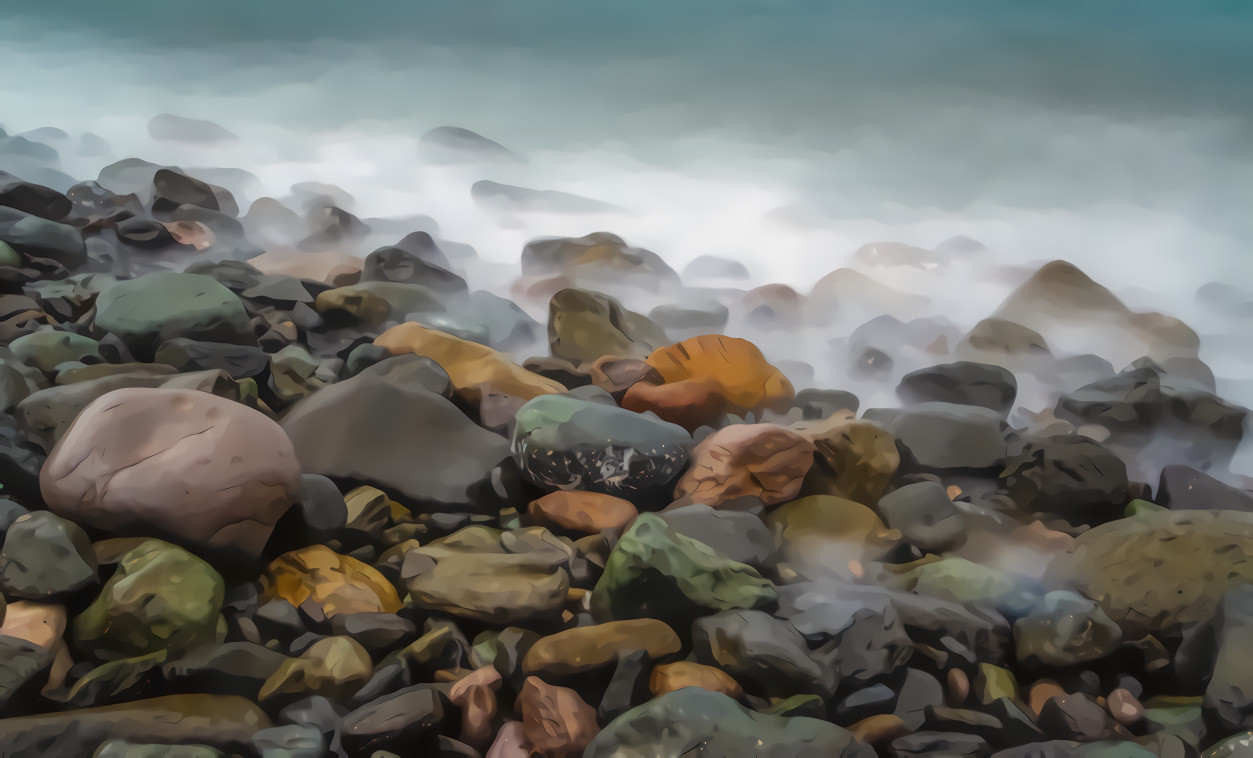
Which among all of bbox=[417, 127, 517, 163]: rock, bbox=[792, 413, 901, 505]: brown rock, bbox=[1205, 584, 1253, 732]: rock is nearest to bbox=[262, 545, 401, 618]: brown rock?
bbox=[792, 413, 901, 505]: brown rock

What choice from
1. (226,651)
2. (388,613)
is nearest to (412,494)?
(388,613)

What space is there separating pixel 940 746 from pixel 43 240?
2.68 metres

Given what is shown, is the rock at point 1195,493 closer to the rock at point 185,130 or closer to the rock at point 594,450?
the rock at point 594,450

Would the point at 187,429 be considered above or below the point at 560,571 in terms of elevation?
above

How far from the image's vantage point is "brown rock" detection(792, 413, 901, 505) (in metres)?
1.57

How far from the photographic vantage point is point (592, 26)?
3268 mm

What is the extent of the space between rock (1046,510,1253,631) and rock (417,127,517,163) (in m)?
2.58

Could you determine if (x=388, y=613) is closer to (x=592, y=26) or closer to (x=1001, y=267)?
(x=1001, y=267)

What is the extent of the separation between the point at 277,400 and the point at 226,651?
77cm

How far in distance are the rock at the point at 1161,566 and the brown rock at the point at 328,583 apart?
1.10 metres

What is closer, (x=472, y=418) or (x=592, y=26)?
(x=472, y=418)

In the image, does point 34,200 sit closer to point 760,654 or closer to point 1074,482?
point 760,654

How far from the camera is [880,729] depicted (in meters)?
1.03

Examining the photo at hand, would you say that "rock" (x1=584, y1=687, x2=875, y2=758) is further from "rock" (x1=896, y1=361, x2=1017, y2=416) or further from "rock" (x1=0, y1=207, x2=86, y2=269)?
"rock" (x1=0, y1=207, x2=86, y2=269)
